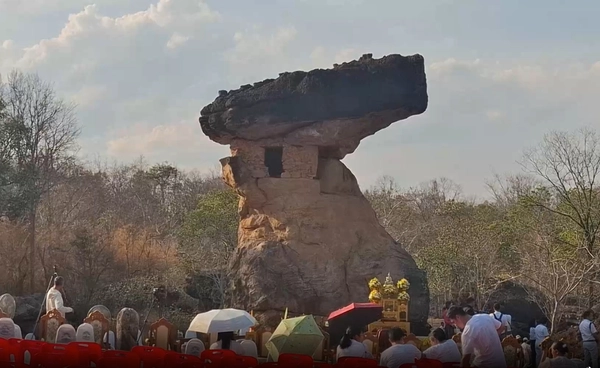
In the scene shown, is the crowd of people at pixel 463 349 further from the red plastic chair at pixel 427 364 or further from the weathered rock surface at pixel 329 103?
the weathered rock surface at pixel 329 103

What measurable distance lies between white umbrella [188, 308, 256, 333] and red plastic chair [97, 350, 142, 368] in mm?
2396

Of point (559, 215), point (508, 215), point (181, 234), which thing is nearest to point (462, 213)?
point (508, 215)

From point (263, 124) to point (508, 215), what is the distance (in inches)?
469

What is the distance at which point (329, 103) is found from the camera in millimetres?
16500

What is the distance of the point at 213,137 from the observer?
17375mm

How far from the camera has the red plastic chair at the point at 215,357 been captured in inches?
238

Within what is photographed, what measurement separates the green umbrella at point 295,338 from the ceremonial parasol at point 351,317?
7.41ft

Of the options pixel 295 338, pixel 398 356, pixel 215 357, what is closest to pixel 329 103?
pixel 295 338

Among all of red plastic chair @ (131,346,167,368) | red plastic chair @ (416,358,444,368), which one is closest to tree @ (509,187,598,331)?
red plastic chair @ (416,358,444,368)

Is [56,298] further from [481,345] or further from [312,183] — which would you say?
[481,345]

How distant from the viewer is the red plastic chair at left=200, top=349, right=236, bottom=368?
19.8 feet

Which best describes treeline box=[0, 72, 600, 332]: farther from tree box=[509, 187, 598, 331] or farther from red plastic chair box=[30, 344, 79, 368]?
red plastic chair box=[30, 344, 79, 368]

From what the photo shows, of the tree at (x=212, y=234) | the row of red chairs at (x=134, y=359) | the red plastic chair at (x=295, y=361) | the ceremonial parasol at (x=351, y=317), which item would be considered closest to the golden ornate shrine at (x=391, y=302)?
the ceremonial parasol at (x=351, y=317)

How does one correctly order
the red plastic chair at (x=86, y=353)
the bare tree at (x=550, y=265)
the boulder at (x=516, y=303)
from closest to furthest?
the red plastic chair at (x=86, y=353)
the bare tree at (x=550, y=265)
the boulder at (x=516, y=303)
